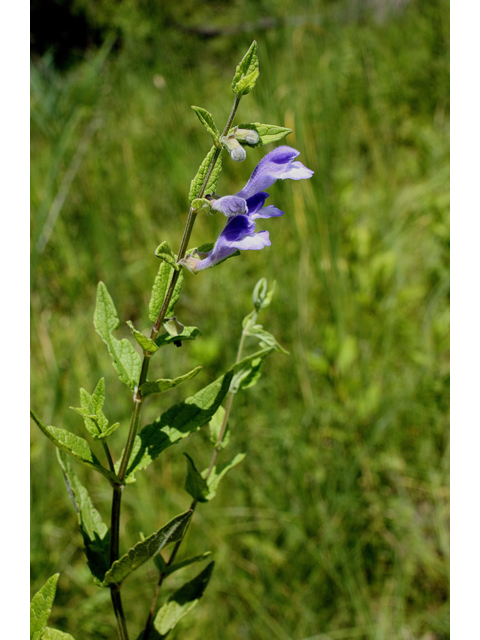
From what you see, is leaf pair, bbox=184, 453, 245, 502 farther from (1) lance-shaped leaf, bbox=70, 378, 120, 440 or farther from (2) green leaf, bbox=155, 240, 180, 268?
(2) green leaf, bbox=155, 240, 180, 268

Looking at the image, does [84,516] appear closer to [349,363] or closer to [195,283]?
[349,363]

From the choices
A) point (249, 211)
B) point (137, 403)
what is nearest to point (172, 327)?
point (137, 403)

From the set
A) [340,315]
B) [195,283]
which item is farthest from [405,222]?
[195,283]

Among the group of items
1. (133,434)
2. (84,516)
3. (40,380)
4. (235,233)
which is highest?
(235,233)

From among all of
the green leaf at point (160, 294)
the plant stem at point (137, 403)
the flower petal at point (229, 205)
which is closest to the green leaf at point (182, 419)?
the plant stem at point (137, 403)

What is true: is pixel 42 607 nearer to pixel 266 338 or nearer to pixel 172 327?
pixel 172 327

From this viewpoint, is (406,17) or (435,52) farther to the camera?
(406,17)

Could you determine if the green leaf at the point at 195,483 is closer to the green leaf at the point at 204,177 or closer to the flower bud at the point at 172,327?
the flower bud at the point at 172,327
